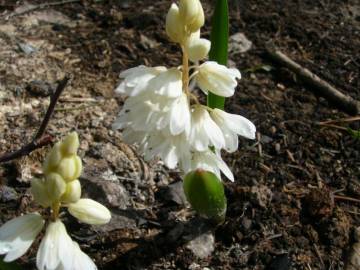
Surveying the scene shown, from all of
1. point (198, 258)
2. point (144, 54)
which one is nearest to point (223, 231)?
point (198, 258)

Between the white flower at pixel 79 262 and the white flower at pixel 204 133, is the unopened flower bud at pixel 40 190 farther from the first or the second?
the white flower at pixel 204 133

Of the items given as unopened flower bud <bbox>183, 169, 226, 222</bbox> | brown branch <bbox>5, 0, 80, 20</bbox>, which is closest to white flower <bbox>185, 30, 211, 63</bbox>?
unopened flower bud <bbox>183, 169, 226, 222</bbox>

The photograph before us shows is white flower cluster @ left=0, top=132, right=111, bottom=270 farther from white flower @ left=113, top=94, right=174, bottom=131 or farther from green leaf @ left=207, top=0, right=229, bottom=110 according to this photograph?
green leaf @ left=207, top=0, right=229, bottom=110

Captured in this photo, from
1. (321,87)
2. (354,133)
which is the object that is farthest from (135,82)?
(321,87)

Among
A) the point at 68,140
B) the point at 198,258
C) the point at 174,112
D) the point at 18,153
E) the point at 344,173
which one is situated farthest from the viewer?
the point at 344,173

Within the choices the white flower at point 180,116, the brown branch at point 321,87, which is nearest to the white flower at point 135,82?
the white flower at point 180,116

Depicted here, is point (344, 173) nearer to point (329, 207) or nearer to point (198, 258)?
point (329, 207)
